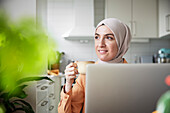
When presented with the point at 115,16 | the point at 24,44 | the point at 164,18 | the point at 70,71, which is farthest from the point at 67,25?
the point at 24,44

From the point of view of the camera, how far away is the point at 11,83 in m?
0.65

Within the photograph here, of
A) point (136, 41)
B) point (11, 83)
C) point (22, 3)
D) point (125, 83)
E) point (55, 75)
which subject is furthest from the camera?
point (136, 41)

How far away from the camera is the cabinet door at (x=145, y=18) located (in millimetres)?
3127

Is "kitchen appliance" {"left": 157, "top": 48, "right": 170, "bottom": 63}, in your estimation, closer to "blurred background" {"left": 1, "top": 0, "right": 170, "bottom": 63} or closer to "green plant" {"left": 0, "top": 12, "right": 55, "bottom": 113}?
"blurred background" {"left": 1, "top": 0, "right": 170, "bottom": 63}

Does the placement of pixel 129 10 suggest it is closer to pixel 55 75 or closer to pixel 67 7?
pixel 67 7

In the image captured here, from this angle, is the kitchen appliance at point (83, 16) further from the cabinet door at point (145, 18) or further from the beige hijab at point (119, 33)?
the beige hijab at point (119, 33)

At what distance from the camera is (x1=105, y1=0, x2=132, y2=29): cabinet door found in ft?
10.1

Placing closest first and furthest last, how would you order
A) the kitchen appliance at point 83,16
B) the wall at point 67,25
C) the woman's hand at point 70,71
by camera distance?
the woman's hand at point 70,71, the kitchen appliance at point 83,16, the wall at point 67,25

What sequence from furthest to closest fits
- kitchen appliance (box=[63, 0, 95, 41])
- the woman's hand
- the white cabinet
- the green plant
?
kitchen appliance (box=[63, 0, 95, 41]) < the white cabinet < the woman's hand < the green plant

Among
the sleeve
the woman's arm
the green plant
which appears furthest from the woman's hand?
the green plant

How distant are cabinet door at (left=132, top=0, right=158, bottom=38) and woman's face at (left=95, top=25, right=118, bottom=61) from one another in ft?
7.09

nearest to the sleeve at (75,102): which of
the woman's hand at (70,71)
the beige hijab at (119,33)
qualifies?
the woman's hand at (70,71)

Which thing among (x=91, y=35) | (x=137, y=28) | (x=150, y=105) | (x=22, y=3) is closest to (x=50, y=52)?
(x=150, y=105)

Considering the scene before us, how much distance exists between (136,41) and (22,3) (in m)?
2.56
